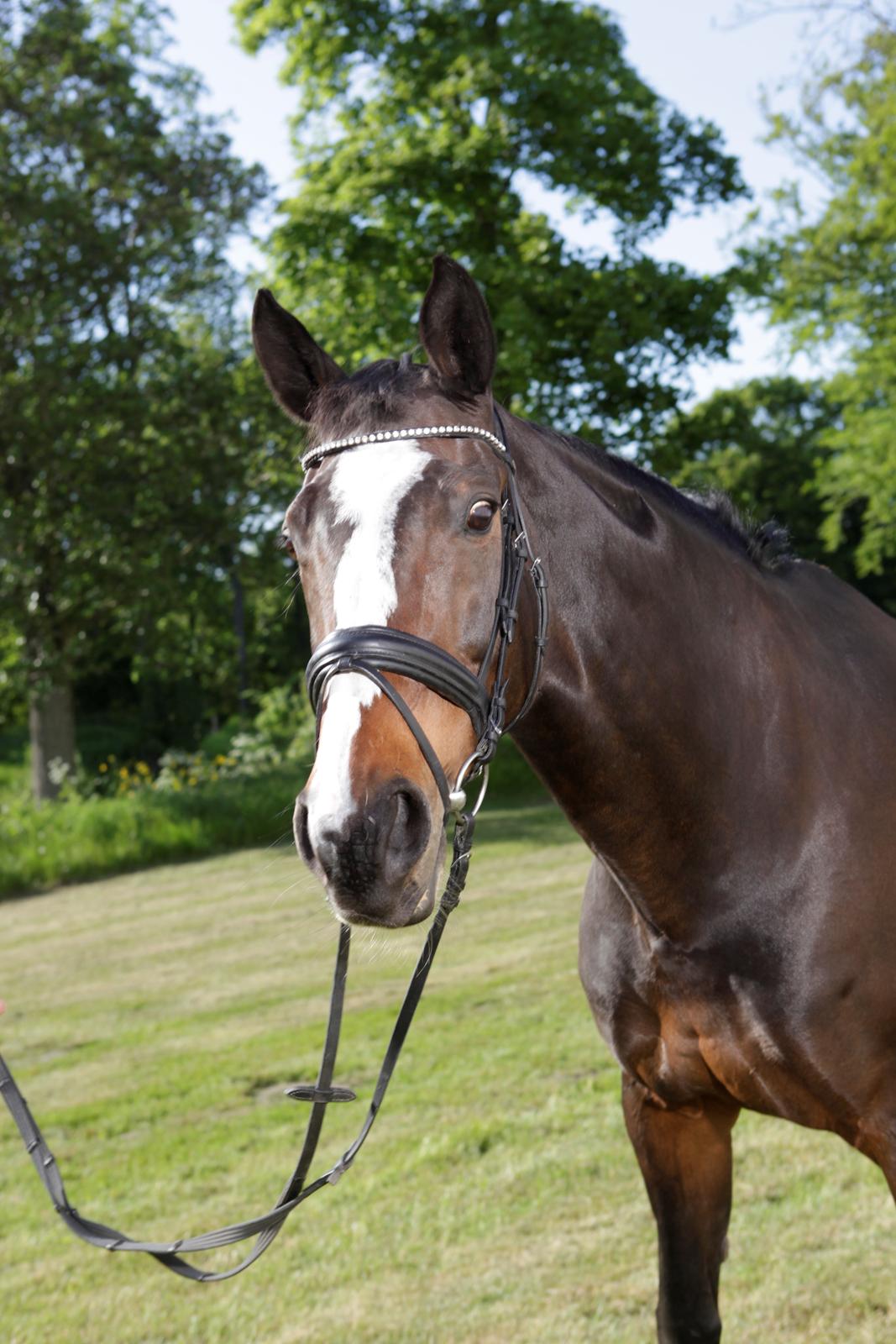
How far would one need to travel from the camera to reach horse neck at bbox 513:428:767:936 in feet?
7.42

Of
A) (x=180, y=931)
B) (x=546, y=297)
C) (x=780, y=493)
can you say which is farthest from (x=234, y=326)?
(x=780, y=493)

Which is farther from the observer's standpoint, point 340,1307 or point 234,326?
point 234,326

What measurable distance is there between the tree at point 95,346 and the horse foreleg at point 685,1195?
1546cm

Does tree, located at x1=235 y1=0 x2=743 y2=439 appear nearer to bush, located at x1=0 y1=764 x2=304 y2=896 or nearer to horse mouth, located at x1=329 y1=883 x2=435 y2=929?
bush, located at x1=0 y1=764 x2=304 y2=896

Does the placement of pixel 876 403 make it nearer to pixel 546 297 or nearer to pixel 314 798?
pixel 546 297

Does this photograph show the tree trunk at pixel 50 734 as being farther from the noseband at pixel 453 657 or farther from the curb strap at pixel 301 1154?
the noseband at pixel 453 657

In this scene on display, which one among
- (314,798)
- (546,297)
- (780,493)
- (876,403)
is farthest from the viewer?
(780,493)

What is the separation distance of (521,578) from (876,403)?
25.8 metres

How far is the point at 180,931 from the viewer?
10.7m

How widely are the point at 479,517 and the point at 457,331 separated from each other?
357 mm

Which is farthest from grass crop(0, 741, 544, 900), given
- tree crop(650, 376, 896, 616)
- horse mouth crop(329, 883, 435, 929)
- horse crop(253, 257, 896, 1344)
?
tree crop(650, 376, 896, 616)

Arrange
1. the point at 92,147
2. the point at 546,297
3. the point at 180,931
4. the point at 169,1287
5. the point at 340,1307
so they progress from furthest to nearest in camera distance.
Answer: the point at 92,147 → the point at 546,297 → the point at 180,931 → the point at 169,1287 → the point at 340,1307

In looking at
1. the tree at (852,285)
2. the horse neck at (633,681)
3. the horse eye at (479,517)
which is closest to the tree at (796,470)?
the tree at (852,285)

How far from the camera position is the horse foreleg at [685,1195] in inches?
109
